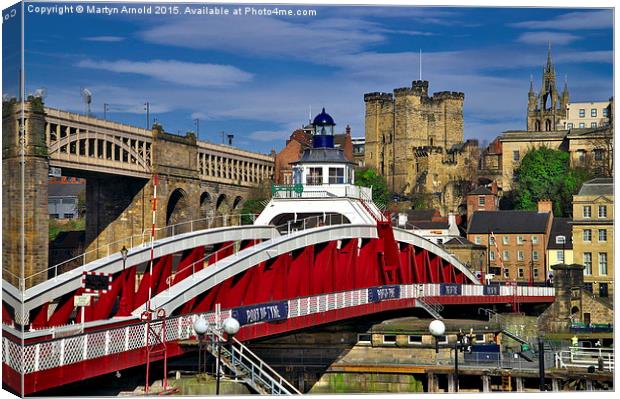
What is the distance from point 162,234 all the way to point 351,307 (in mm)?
21618

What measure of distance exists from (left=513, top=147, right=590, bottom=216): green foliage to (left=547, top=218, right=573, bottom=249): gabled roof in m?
2.10

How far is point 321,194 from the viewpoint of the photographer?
136ft

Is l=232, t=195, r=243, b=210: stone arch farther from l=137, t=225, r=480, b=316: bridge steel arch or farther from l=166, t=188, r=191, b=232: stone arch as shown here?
l=137, t=225, r=480, b=316: bridge steel arch

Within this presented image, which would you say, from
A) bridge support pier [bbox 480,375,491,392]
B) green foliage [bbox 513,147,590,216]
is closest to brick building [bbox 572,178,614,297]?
bridge support pier [bbox 480,375,491,392]

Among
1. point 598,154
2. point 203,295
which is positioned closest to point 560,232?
point 598,154

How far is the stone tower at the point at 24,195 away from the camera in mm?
29281

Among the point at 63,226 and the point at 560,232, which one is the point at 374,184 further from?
the point at 63,226

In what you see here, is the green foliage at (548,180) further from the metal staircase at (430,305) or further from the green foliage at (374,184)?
the metal staircase at (430,305)

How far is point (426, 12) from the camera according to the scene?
3194cm

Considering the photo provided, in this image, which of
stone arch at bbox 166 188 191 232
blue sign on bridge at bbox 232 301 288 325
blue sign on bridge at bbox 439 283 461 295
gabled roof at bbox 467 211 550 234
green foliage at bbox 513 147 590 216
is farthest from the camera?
green foliage at bbox 513 147 590 216

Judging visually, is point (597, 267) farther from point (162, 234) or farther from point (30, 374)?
point (30, 374)

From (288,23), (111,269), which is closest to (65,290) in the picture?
(111,269)

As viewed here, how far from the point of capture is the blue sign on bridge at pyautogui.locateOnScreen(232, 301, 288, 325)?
3042cm

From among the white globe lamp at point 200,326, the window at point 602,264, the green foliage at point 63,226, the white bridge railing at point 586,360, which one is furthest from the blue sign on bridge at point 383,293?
the white globe lamp at point 200,326
